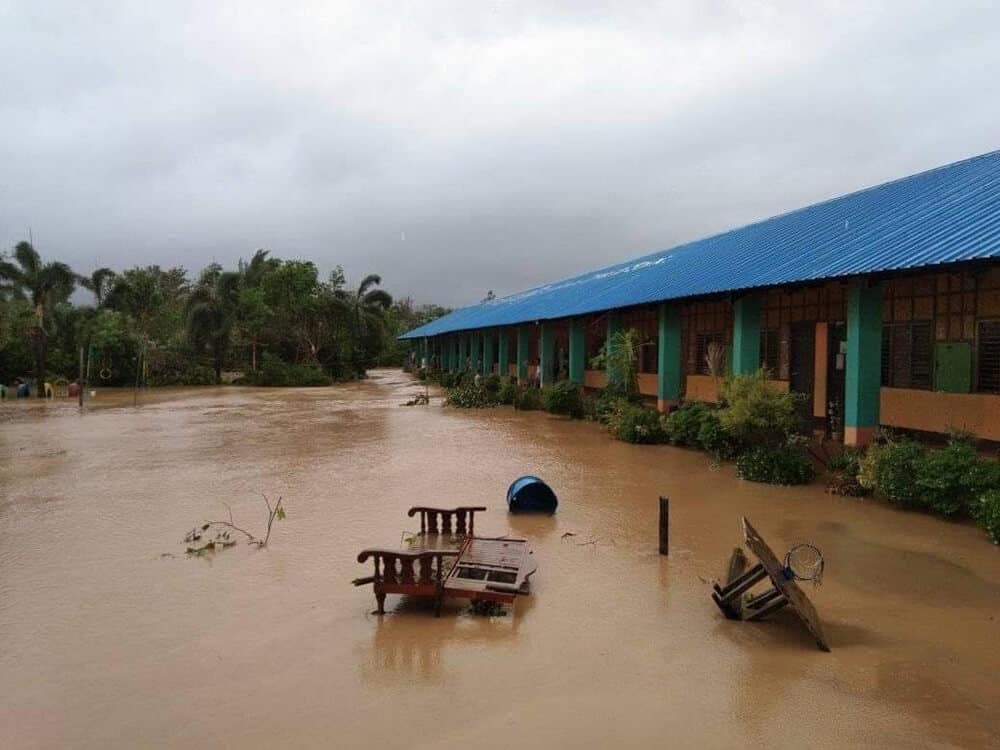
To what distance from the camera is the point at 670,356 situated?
1731 cm

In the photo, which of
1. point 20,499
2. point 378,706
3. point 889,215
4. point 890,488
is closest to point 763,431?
point 890,488

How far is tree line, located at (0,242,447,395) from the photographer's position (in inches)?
1429

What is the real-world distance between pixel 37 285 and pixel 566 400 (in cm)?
2913

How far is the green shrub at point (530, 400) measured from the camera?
2425cm

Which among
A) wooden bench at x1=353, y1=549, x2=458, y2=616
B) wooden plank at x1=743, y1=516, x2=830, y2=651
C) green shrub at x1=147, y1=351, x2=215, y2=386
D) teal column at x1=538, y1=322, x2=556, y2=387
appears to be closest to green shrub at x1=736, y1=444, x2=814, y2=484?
wooden plank at x1=743, y1=516, x2=830, y2=651

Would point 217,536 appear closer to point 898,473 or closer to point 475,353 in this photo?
point 898,473

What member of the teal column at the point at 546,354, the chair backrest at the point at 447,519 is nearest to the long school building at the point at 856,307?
the teal column at the point at 546,354

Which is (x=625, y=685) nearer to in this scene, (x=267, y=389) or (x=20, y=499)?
(x=20, y=499)

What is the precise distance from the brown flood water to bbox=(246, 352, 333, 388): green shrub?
3102cm

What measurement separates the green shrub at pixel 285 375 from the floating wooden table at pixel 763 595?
126 feet

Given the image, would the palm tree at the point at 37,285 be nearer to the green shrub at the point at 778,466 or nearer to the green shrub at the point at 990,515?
the green shrub at the point at 778,466

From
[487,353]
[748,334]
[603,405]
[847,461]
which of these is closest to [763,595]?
[847,461]

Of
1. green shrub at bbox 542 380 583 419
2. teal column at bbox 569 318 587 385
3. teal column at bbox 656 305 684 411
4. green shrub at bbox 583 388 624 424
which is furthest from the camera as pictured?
teal column at bbox 569 318 587 385

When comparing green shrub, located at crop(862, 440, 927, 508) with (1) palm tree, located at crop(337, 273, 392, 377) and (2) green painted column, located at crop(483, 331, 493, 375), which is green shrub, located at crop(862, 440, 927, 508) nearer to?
(2) green painted column, located at crop(483, 331, 493, 375)
